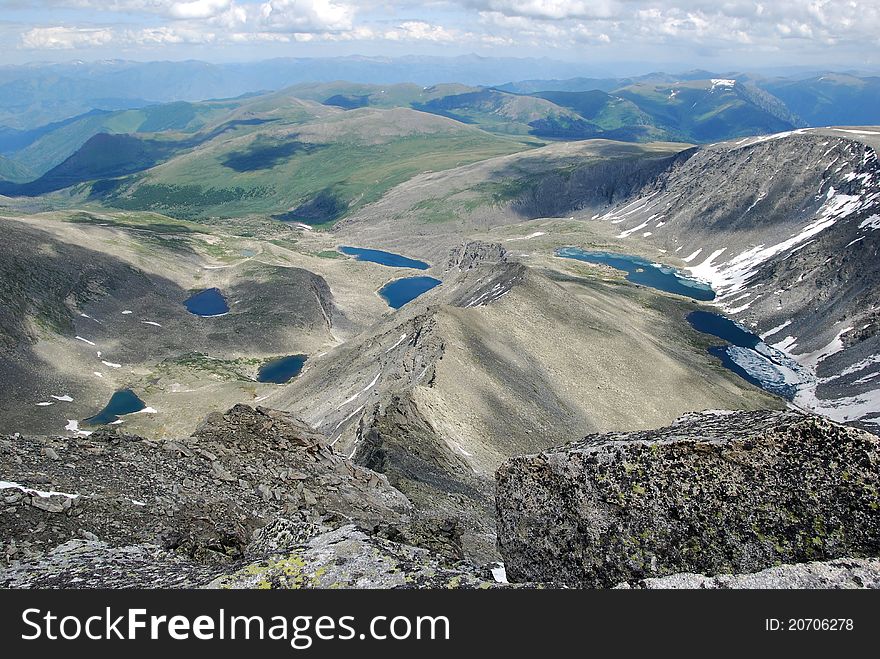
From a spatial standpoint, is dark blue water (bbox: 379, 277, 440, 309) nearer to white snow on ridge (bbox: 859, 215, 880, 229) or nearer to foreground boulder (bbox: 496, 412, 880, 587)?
white snow on ridge (bbox: 859, 215, 880, 229)

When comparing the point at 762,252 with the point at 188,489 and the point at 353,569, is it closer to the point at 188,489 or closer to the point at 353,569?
the point at 188,489

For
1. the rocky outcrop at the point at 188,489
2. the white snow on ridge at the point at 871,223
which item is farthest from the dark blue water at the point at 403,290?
the rocky outcrop at the point at 188,489

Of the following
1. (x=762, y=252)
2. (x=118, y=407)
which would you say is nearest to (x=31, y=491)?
(x=118, y=407)

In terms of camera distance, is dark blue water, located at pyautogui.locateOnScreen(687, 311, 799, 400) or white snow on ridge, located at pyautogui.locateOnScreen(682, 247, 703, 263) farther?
white snow on ridge, located at pyautogui.locateOnScreen(682, 247, 703, 263)

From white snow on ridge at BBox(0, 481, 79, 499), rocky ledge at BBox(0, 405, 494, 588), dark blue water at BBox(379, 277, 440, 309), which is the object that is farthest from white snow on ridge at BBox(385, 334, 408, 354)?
dark blue water at BBox(379, 277, 440, 309)

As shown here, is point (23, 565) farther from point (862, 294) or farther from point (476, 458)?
point (862, 294)

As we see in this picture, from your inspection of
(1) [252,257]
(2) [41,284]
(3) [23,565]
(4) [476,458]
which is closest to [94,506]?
(3) [23,565]
